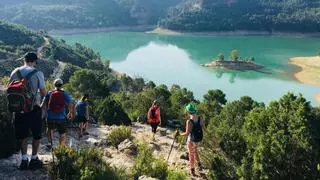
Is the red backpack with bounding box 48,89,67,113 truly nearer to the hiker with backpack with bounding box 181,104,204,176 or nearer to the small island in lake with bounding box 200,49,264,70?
the hiker with backpack with bounding box 181,104,204,176

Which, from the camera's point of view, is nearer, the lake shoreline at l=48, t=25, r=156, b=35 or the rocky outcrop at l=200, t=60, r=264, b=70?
the rocky outcrop at l=200, t=60, r=264, b=70

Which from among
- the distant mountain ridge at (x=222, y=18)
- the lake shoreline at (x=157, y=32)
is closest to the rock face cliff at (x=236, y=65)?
the lake shoreline at (x=157, y=32)

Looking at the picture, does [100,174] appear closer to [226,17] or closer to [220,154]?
[220,154]

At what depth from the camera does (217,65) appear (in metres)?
97.0

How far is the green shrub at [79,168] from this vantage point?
753cm

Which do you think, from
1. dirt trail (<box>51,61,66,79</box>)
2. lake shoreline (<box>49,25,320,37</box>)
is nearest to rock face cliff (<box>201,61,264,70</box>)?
dirt trail (<box>51,61,66,79</box>)

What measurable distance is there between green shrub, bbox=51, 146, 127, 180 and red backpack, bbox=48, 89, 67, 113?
1243 millimetres

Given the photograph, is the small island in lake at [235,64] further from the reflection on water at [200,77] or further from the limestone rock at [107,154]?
the limestone rock at [107,154]

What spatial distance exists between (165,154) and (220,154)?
2.07m

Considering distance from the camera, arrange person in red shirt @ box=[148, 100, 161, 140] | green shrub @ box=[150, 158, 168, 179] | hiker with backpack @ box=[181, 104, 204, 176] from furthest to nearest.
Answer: person in red shirt @ box=[148, 100, 161, 140], hiker with backpack @ box=[181, 104, 204, 176], green shrub @ box=[150, 158, 168, 179]

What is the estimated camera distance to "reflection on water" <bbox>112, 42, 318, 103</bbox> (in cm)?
6869

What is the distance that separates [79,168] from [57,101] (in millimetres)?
1791

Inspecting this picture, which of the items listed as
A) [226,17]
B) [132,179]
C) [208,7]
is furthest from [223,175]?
[208,7]

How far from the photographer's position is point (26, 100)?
7.64 metres
